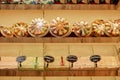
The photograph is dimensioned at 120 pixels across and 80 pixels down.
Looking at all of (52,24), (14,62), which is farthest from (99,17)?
(14,62)

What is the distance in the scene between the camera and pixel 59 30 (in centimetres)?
202

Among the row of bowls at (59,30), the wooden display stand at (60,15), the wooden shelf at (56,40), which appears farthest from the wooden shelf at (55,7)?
the wooden shelf at (56,40)

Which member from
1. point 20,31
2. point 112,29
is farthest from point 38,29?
point 112,29

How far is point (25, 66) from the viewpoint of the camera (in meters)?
1.93

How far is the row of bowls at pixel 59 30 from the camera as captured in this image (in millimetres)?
2020

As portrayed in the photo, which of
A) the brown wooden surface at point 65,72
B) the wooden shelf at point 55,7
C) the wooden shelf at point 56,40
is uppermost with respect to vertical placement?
the wooden shelf at point 55,7

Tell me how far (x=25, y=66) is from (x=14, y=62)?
9 cm

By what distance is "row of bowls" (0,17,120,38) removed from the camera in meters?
2.02

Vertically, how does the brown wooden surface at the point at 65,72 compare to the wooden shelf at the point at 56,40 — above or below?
below

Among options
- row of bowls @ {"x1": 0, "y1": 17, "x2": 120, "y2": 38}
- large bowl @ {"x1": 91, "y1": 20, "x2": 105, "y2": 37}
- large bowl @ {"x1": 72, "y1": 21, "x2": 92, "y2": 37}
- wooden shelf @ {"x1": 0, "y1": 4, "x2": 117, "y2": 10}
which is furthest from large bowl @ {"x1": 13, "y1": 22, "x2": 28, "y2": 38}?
large bowl @ {"x1": 91, "y1": 20, "x2": 105, "y2": 37}

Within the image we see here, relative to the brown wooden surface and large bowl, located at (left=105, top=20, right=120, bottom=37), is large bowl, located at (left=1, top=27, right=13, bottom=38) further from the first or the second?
large bowl, located at (left=105, top=20, right=120, bottom=37)

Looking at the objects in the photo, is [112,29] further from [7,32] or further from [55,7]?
[7,32]

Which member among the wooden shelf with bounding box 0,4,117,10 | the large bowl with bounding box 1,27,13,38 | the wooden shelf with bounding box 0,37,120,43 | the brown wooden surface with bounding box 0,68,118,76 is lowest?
the brown wooden surface with bounding box 0,68,118,76

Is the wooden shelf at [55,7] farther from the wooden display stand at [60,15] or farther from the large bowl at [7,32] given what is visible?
the large bowl at [7,32]
